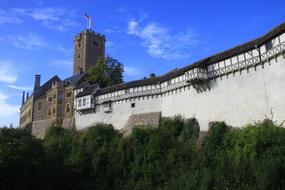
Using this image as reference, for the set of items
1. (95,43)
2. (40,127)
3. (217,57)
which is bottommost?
(40,127)

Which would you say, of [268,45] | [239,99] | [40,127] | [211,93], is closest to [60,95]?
[40,127]

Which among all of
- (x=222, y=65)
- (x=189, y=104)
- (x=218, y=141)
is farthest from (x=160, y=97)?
(x=218, y=141)

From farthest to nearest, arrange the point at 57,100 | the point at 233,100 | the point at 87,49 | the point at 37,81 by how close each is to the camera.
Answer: the point at 87,49, the point at 37,81, the point at 57,100, the point at 233,100

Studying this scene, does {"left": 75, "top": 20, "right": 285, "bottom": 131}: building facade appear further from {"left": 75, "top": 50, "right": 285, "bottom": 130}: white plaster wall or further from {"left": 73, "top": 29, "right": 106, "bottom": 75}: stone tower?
{"left": 73, "top": 29, "right": 106, "bottom": 75}: stone tower

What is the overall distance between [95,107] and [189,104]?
17420 millimetres

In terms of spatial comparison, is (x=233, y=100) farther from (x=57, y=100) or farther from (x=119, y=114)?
(x=57, y=100)

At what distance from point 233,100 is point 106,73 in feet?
103

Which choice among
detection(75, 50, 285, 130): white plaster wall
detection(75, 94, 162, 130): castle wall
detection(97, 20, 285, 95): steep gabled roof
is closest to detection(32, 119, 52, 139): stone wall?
detection(75, 94, 162, 130): castle wall

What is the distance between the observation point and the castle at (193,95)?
35156mm

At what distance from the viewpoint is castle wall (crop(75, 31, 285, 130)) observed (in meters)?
34.6

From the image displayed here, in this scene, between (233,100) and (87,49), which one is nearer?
(233,100)

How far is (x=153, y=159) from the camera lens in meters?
40.3

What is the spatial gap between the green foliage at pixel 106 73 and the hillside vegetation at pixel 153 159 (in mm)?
14748

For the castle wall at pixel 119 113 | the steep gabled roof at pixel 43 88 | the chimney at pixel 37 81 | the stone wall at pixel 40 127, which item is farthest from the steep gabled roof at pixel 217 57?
the chimney at pixel 37 81
